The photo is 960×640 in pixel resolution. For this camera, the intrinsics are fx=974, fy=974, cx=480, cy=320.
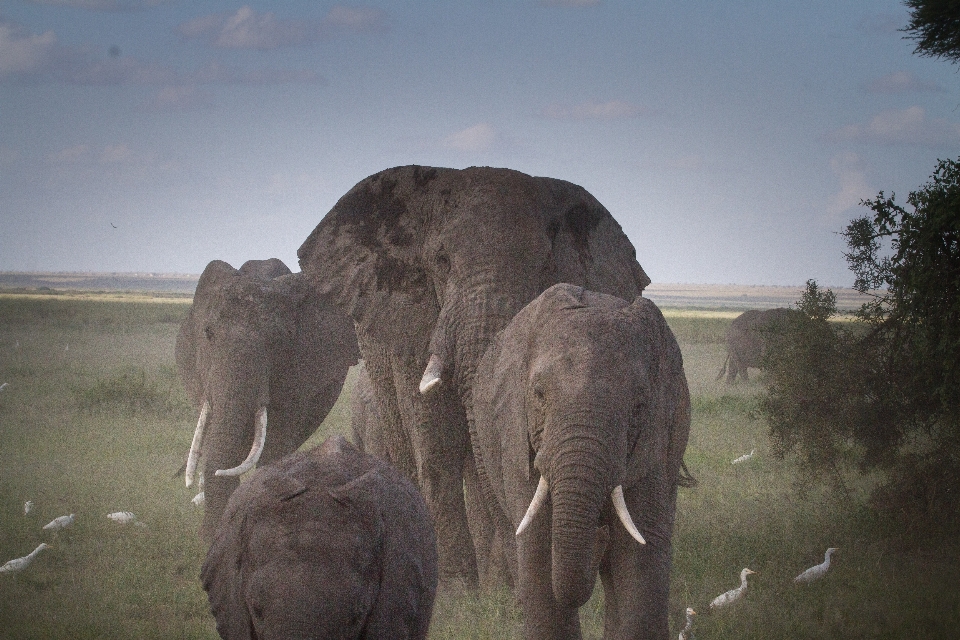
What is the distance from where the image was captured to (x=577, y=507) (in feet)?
14.4

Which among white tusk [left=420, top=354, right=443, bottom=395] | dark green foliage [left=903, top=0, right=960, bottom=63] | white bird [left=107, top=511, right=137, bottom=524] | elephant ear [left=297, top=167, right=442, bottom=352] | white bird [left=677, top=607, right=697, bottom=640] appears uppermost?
dark green foliage [left=903, top=0, right=960, bottom=63]

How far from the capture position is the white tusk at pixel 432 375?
627 cm

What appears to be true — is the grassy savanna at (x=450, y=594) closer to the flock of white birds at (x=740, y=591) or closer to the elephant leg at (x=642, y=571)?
the flock of white birds at (x=740, y=591)

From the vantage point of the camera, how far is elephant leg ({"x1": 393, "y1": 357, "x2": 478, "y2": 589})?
739 cm

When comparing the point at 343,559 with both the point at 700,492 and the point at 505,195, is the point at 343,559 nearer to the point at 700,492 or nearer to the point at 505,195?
the point at 505,195

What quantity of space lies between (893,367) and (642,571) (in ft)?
16.4

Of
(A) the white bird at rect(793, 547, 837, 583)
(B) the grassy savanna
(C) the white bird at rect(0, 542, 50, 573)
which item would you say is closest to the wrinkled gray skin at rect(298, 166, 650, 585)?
(B) the grassy savanna

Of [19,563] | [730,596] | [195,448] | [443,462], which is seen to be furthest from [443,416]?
[19,563]

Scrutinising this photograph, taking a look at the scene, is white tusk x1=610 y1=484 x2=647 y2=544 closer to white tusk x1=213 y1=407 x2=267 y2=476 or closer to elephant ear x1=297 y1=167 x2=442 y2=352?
elephant ear x1=297 y1=167 x2=442 y2=352

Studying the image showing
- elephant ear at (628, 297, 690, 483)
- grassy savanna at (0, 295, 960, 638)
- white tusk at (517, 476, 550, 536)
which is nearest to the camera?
white tusk at (517, 476, 550, 536)

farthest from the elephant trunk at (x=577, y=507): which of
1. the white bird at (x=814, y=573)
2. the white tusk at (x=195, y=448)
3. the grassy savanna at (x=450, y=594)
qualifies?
the white tusk at (x=195, y=448)

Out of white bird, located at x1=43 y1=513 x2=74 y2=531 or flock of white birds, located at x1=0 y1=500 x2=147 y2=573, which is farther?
white bird, located at x1=43 y1=513 x2=74 y2=531

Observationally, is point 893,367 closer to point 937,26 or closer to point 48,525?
point 937,26

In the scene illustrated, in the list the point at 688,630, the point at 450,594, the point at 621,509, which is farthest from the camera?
the point at 450,594
